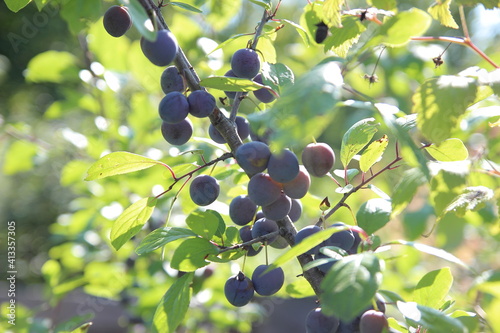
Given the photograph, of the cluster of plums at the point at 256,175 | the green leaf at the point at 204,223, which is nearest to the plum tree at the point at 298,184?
the cluster of plums at the point at 256,175

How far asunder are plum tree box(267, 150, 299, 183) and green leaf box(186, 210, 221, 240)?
0.12m

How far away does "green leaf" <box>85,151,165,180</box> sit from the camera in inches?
21.9

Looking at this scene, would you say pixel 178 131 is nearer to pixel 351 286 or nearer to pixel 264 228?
pixel 264 228

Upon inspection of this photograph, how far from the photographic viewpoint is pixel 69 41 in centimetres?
336

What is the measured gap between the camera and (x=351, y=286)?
1.18 feet

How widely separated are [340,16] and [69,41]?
323 cm

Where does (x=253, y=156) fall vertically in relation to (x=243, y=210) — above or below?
above

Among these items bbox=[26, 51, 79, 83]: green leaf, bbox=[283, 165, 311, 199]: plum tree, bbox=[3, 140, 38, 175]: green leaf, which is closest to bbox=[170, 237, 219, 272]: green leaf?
bbox=[283, 165, 311, 199]: plum tree

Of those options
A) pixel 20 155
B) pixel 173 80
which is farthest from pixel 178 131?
pixel 20 155

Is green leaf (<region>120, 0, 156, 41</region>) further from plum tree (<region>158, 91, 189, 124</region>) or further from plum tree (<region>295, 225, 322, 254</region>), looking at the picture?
plum tree (<region>295, 225, 322, 254</region>)

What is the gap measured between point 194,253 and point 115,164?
137 millimetres

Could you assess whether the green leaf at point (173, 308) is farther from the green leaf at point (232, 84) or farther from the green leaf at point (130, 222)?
the green leaf at point (232, 84)

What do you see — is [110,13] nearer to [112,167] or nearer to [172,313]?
[112,167]

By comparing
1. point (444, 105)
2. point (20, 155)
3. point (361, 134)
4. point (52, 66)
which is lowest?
point (20, 155)
